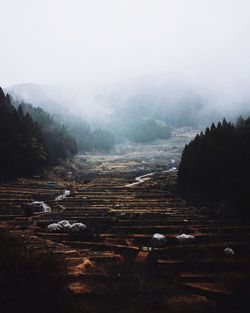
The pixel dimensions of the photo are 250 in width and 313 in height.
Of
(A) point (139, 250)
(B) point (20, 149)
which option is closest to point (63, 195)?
(B) point (20, 149)

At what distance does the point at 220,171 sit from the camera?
243 feet

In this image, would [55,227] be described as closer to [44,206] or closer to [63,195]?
[44,206]

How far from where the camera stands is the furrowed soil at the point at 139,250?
28.4 m

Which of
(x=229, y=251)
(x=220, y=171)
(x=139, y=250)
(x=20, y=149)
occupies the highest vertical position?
(x=20, y=149)

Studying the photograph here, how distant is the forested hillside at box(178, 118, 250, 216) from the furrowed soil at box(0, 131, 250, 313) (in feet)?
12.1

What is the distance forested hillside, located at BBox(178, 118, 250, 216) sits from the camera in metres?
64.4

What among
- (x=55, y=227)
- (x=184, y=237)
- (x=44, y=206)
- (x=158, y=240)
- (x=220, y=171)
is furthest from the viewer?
(x=44, y=206)

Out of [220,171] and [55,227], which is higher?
[220,171]

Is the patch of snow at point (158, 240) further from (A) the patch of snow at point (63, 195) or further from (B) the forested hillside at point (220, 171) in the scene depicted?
(A) the patch of snow at point (63, 195)

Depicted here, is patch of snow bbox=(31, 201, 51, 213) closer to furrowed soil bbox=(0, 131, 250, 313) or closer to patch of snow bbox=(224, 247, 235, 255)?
furrowed soil bbox=(0, 131, 250, 313)

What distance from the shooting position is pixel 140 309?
26.5m

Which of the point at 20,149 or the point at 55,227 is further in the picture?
the point at 20,149

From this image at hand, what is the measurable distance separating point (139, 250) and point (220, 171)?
120 ft

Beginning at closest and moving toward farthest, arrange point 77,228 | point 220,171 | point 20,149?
point 77,228 < point 220,171 < point 20,149
